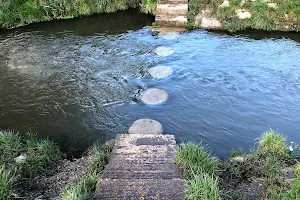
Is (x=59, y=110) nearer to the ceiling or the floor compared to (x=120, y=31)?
nearer to the floor

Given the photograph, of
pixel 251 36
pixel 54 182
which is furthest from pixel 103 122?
pixel 251 36

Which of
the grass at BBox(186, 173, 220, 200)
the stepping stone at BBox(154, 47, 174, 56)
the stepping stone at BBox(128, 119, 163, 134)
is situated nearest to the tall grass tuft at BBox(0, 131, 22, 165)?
the stepping stone at BBox(128, 119, 163, 134)

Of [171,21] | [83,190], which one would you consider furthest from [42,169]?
[171,21]

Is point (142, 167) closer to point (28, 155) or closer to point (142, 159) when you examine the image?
point (142, 159)

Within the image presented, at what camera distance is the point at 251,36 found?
13.5 m

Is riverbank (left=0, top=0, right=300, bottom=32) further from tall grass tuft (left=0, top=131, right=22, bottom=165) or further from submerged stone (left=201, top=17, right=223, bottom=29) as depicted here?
tall grass tuft (left=0, top=131, right=22, bottom=165)

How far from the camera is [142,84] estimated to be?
10.7m

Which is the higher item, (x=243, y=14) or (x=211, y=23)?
(x=243, y=14)

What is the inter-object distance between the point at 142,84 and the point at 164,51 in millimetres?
2307

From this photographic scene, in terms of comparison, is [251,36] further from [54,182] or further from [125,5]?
[54,182]

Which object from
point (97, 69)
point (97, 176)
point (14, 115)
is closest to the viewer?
point (97, 176)

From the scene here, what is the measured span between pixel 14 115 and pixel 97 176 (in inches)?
167

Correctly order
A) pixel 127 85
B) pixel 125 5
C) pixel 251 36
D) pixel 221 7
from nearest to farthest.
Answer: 1. pixel 127 85
2. pixel 251 36
3. pixel 221 7
4. pixel 125 5

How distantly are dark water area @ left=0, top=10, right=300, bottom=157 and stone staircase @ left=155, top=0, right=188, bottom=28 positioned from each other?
3.01 ft
